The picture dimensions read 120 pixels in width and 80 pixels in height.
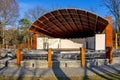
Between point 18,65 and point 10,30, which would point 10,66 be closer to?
point 18,65

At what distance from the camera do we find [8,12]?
39281 millimetres

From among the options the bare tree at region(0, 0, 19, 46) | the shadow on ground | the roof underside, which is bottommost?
the shadow on ground

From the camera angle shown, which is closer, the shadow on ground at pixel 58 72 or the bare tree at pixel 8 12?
the shadow on ground at pixel 58 72

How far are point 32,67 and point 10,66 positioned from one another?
141 centimetres

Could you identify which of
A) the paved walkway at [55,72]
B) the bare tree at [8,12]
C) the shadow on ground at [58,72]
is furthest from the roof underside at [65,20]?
the bare tree at [8,12]

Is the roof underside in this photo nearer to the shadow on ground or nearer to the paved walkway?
the shadow on ground

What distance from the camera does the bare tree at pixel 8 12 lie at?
38.5m

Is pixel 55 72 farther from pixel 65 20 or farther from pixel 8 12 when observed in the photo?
pixel 8 12

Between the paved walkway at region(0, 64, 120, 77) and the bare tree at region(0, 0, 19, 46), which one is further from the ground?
the bare tree at region(0, 0, 19, 46)

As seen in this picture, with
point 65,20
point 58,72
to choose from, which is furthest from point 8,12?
point 58,72

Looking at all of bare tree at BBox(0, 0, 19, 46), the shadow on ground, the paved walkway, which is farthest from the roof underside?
bare tree at BBox(0, 0, 19, 46)

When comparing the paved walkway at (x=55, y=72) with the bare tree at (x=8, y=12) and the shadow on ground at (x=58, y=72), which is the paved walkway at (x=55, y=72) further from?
the bare tree at (x=8, y=12)

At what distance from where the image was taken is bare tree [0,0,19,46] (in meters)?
38.5

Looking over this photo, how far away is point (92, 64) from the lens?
13.7 m
